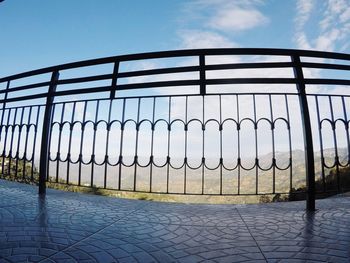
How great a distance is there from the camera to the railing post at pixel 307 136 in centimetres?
336

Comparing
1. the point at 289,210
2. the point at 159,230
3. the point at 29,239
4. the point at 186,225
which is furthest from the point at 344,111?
the point at 29,239

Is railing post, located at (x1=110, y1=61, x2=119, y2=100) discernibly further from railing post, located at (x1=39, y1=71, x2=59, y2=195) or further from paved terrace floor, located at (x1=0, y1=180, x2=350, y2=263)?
paved terrace floor, located at (x1=0, y1=180, x2=350, y2=263)

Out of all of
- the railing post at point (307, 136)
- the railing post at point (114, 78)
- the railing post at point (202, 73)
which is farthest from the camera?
the railing post at point (114, 78)

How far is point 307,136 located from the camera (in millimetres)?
3402

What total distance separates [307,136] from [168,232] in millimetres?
2110

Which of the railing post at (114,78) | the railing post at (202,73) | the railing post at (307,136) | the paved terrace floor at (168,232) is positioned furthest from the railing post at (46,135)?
the railing post at (307,136)

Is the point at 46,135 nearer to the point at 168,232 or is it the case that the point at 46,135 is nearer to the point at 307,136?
the point at 168,232

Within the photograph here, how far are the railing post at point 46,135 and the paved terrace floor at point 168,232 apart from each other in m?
0.51

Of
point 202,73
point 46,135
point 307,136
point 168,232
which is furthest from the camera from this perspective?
point 46,135

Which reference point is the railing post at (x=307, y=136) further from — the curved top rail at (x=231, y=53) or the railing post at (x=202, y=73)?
the railing post at (x=202, y=73)

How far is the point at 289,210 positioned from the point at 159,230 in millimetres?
1778

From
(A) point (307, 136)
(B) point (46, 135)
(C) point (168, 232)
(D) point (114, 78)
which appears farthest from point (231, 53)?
(B) point (46, 135)

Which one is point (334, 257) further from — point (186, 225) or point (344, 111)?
point (344, 111)

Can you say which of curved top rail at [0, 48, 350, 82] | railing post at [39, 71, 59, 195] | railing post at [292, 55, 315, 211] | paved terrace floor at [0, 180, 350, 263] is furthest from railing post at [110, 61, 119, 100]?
railing post at [292, 55, 315, 211]
